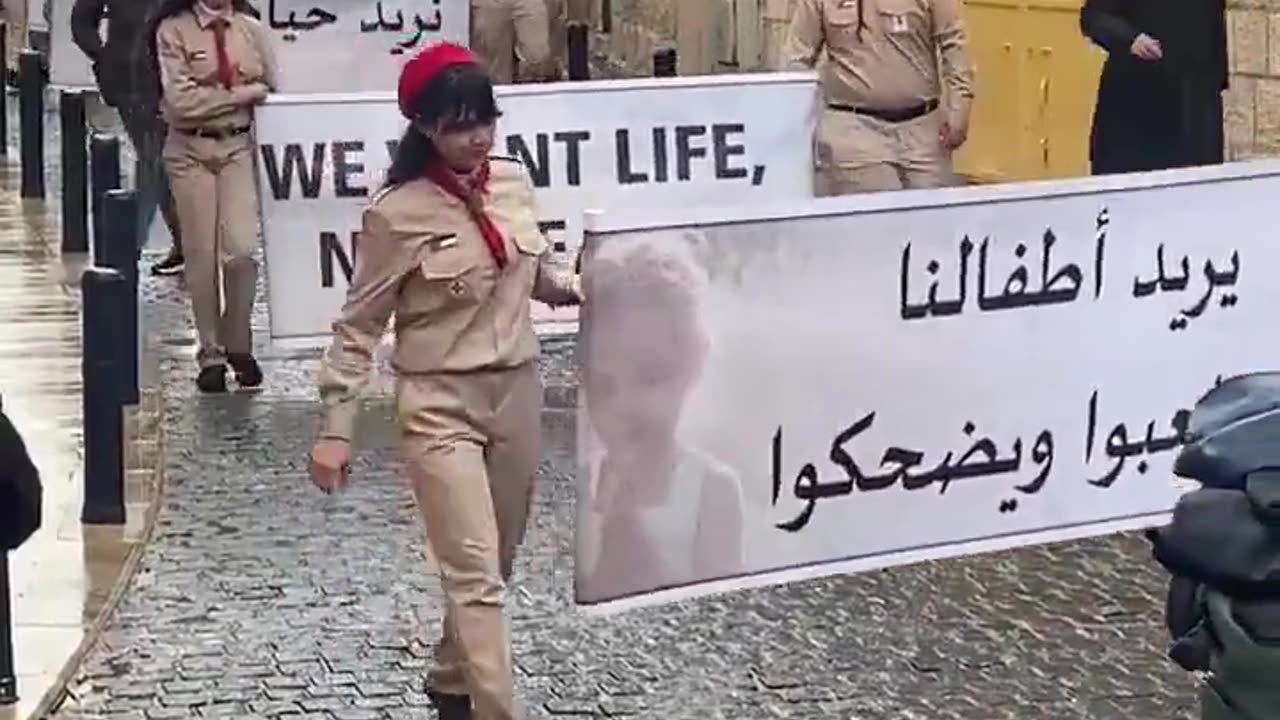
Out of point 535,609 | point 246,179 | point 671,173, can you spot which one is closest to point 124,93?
point 246,179

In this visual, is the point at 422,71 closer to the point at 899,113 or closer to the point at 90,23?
the point at 899,113

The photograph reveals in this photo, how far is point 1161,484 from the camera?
7.71 metres

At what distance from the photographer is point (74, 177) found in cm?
1638

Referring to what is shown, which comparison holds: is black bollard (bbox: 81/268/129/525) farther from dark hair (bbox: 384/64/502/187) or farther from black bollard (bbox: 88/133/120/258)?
black bollard (bbox: 88/133/120/258)

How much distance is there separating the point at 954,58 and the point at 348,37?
5621 mm

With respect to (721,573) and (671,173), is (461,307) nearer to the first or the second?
(721,573)

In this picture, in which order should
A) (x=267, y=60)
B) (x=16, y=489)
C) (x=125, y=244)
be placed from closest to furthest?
(x=16, y=489)
(x=125, y=244)
(x=267, y=60)

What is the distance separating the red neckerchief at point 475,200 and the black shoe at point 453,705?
1.08 m

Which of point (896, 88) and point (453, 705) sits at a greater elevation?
point (896, 88)

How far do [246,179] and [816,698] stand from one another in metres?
5.16

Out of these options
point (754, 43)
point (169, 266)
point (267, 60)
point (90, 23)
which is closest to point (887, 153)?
point (267, 60)

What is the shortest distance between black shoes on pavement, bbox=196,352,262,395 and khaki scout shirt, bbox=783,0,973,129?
2991 mm

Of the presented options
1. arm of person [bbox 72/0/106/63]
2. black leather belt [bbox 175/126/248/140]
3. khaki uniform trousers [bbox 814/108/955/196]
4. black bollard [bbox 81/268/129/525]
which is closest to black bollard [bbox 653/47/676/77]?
arm of person [bbox 72/0/106/63]

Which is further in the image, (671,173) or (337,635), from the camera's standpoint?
(671,173)
